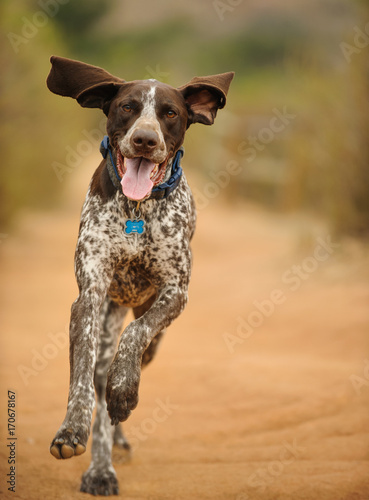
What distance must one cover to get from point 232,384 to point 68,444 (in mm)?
3341

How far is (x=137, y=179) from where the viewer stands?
3.70 metres

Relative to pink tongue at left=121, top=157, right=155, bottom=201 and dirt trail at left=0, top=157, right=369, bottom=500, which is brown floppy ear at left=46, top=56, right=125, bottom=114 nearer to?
pink tongue at left=121, top=157, right=155, bottom=201

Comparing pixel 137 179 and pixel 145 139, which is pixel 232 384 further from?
pixel 145 139

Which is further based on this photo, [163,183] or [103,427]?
[103,427]

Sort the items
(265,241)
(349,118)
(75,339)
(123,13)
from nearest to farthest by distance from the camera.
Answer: (75,339) → (349,118) → (265,241) → (123,13)

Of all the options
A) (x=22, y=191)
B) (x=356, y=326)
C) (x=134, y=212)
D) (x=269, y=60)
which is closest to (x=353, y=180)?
(x=356, y=326)

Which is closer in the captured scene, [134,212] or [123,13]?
[134,212]

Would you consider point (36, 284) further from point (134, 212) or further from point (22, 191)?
point (134, 212)

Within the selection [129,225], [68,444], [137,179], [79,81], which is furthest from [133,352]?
[79,81]

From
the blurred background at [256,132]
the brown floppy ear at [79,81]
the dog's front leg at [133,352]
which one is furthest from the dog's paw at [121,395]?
the blurred background at [256,132]

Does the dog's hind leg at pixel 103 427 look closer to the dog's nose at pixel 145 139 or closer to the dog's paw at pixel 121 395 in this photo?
the dog's paw at pixel 121 395

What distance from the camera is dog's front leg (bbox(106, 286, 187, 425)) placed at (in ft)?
11.3

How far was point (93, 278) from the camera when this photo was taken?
3793 mm

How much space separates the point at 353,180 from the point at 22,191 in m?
6.85
